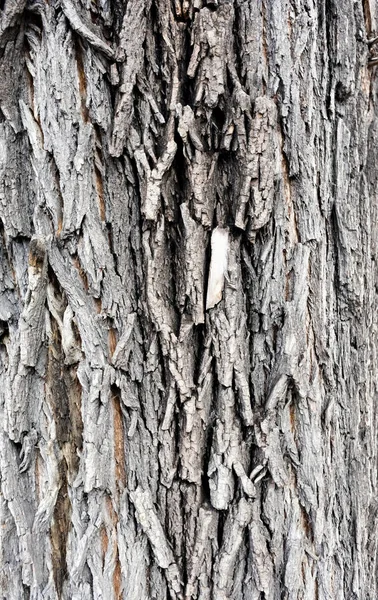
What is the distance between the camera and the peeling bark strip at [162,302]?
1023 mm

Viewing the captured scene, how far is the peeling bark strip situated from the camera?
1.02 metres

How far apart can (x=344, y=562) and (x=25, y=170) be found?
46.7 inches

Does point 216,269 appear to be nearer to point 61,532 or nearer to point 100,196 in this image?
point 100,196

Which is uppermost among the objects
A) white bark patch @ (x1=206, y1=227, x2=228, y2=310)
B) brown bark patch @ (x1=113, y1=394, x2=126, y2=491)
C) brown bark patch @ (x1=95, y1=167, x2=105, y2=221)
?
brown bark patch @ (x1=95, y1=167, x2=105, y2=221)

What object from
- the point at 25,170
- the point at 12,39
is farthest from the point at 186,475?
the point at 12,39

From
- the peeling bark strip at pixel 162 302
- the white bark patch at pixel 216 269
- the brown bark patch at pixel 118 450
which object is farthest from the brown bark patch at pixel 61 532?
the white bark patch at pixel 216 269

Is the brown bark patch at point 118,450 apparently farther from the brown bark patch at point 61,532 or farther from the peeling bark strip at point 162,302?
the brown bark patch at point 61,532

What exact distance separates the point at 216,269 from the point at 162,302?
5.3 inches

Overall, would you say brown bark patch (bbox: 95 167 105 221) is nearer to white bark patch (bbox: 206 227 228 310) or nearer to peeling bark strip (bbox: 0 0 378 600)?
peeling bark strip (bbox: 0 0 378 600)

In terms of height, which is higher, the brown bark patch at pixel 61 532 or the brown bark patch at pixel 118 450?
the brown bark patch at pixel 118 450

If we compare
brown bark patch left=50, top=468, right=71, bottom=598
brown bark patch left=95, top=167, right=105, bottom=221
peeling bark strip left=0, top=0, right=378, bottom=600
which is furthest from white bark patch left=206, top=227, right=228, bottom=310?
brown bark patch left=50, top=468, right=71, bottom=598

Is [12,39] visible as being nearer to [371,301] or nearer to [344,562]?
[371,301]

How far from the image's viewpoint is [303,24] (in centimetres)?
107

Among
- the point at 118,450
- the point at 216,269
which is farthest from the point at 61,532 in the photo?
the point at 216,269
